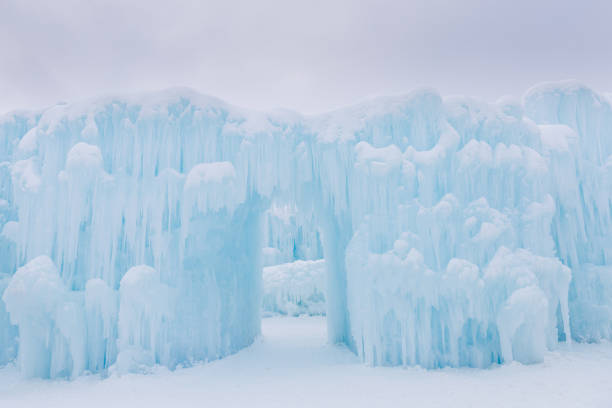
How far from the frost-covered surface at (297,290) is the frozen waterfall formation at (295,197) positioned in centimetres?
993

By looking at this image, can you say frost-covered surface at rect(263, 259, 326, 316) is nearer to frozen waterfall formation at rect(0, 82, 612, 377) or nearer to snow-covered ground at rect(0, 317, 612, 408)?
frozen waterfall formation at rect(0, 82, 612, 377)

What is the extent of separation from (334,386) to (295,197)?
16.5 ft

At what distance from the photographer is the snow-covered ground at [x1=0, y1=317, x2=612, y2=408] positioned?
23.0 feet

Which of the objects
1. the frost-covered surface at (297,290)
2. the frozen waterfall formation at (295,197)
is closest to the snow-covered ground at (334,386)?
the frozen waterfall formation at (295,197)

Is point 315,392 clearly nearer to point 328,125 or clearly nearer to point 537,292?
point 537,292

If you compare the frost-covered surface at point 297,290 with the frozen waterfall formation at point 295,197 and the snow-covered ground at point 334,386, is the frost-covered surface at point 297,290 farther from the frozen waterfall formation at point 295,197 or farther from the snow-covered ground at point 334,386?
the snow-covered ground at point 334,386

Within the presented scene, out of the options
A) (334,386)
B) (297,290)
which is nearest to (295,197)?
(334,386)

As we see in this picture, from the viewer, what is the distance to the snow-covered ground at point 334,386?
700cm

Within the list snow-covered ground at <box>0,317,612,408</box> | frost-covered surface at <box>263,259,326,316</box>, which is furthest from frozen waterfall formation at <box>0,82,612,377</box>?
frost-covered surface at <box>263,259,326,316</box>

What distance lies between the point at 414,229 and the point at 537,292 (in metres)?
2.86

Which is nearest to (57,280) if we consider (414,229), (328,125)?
(328,125)

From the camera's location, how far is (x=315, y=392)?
759 cm

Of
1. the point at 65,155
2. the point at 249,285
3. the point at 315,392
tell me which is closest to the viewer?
the point at 315,392

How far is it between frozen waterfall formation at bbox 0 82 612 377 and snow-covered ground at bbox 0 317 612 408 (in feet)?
1.58
